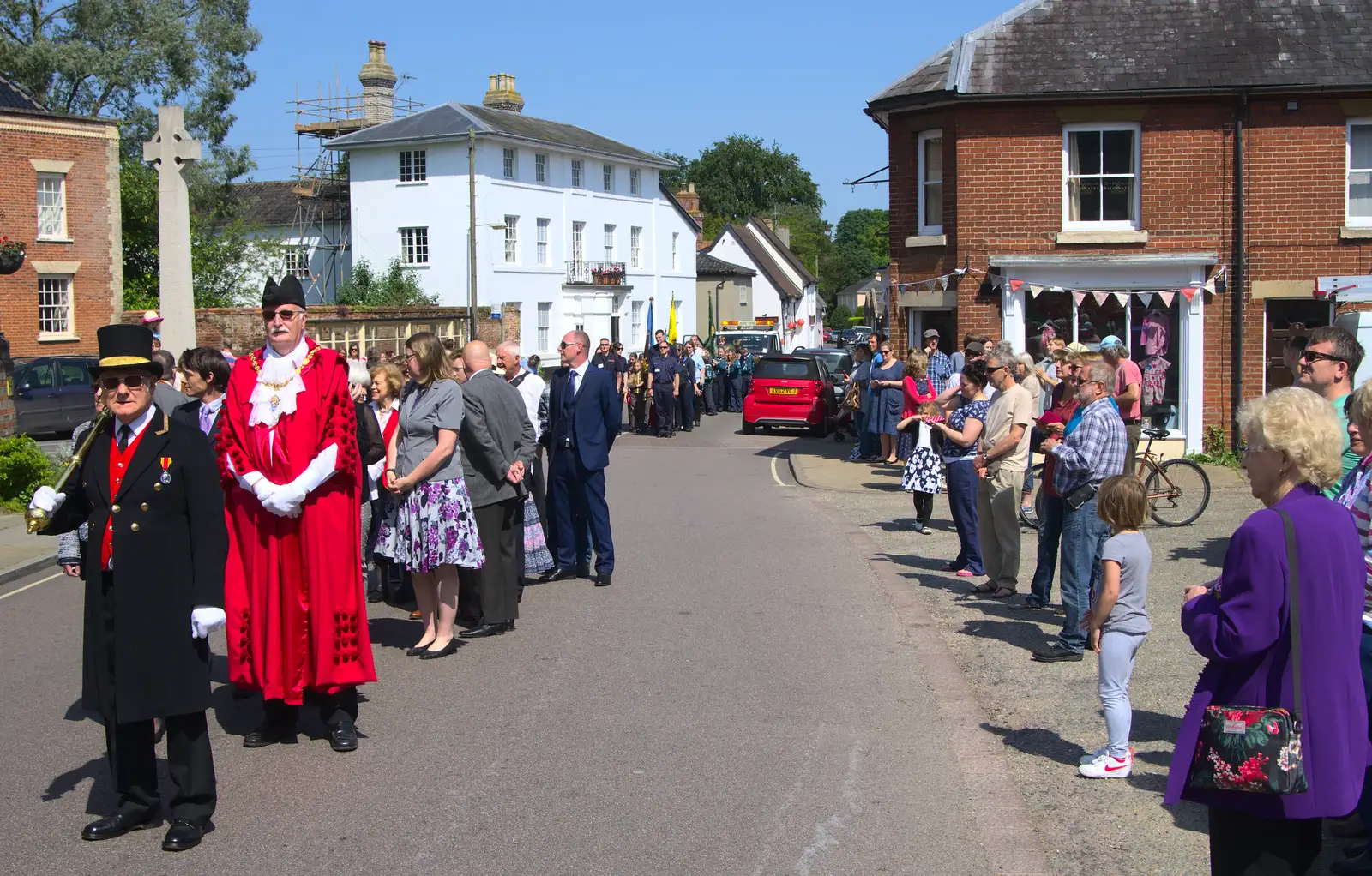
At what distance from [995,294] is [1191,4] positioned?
5.47 meters

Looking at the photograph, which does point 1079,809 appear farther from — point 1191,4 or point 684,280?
point 684,280

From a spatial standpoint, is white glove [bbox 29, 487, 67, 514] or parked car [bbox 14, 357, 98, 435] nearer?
white glove [bbox 29, 487, 67, 514]

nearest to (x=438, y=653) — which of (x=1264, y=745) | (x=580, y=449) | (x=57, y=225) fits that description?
(x=580, y=449)

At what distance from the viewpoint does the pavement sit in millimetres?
5059

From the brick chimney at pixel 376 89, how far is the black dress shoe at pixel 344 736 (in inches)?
2128

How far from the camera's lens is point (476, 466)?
8773mm

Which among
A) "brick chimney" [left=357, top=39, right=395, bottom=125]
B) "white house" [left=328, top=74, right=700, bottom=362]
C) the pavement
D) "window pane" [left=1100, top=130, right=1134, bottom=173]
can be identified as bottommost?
the pavement

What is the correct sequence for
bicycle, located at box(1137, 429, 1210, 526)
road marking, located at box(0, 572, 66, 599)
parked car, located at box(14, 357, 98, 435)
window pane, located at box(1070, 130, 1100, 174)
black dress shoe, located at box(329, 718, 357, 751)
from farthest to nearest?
1. parked car, located at box(14, 357, 98, 435)
2. window pane, located at box(1070, 130, 1100, 174)
3. bicycle, located at box(1137, 429, 1210, 526)
4. road marking, located at box(0, 572, 66, 599)
5. black dress shoe, located at box(329, 718, 357, 751)

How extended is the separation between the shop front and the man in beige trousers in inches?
393

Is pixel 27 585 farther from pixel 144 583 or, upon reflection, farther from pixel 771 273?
pixel 771 273

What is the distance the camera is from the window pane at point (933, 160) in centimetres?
2061

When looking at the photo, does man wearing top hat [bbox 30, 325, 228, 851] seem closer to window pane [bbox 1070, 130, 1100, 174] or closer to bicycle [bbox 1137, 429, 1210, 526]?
bicycle [bbox 1137, 429, 1210, 526]

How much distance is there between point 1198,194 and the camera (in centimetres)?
1942

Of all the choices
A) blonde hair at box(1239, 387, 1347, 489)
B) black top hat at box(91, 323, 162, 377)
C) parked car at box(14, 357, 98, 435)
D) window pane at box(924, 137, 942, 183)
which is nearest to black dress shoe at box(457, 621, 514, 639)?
black top hat at box(91, 323, 162, 377)
